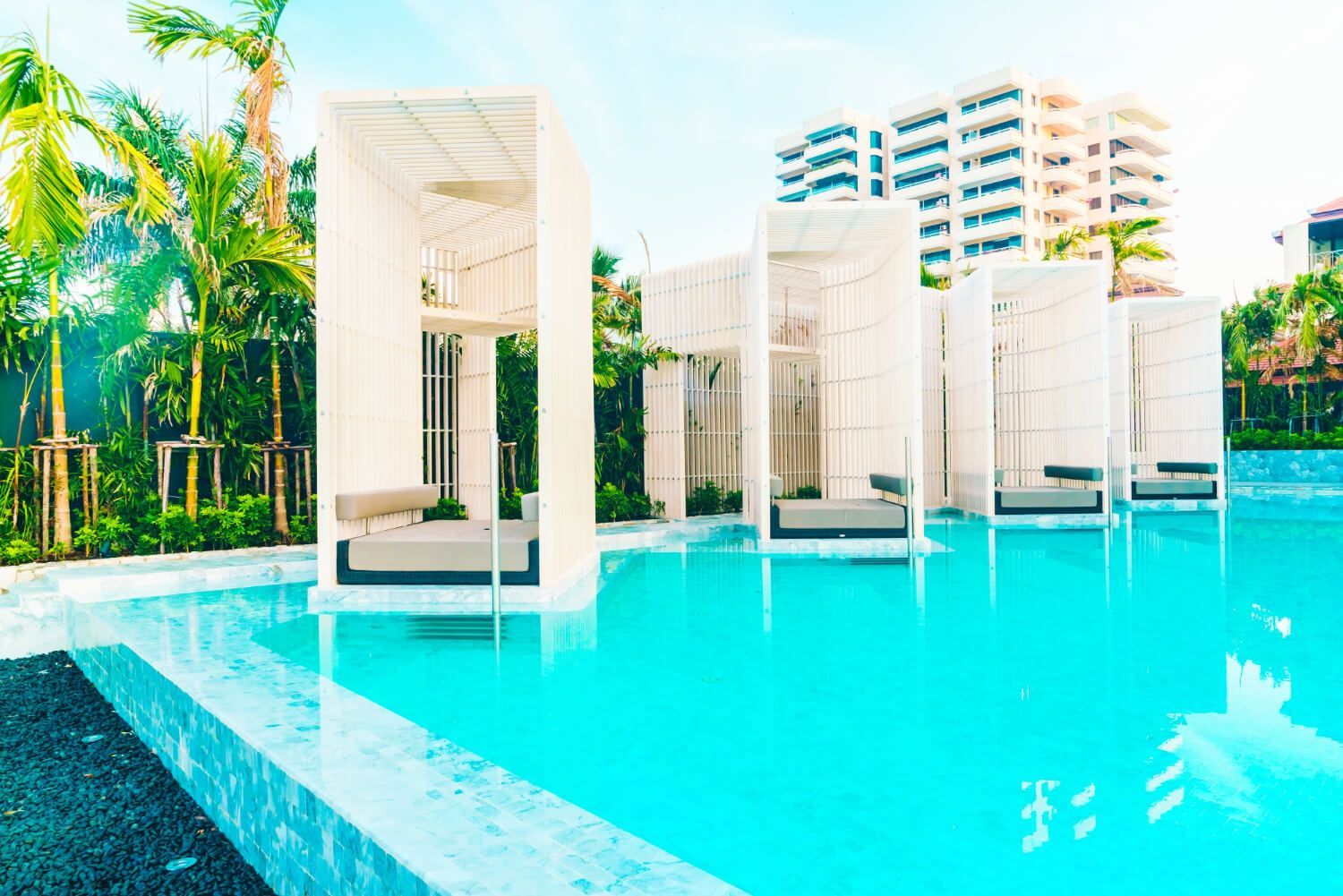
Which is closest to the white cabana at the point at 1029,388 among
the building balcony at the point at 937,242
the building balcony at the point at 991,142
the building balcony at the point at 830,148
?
the building balcony at the point at 937,242

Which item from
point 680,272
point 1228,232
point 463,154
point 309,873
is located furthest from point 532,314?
point 1228,232

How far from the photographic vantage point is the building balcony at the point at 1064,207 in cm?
5488

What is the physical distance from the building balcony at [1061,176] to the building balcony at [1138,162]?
272cm

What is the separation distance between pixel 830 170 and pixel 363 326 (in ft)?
205

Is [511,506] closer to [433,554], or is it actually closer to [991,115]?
[433,554]

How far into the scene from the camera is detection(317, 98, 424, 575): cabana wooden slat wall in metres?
6.52

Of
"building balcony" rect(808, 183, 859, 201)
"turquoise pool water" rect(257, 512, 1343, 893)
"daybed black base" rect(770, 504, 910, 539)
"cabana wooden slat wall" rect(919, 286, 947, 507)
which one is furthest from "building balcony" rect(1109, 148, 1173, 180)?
"turquoise pool water" rect(257, 512, 1343, 893)

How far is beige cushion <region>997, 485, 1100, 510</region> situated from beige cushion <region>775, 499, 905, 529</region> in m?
3.53

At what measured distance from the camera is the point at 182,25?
8.56 metres

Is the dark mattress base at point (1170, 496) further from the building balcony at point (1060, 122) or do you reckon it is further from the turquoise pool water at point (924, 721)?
the building balcony at point (1060, 122)

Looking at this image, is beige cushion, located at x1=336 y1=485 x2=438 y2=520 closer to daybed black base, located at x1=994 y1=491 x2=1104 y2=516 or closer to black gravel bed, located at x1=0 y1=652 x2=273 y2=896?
black gravel bed, located at x1=0 y1=652 x2=273 y2=896

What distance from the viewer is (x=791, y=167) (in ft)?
225

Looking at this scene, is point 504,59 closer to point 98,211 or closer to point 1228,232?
point 98,211

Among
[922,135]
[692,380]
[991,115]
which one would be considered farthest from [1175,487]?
[922,135]
